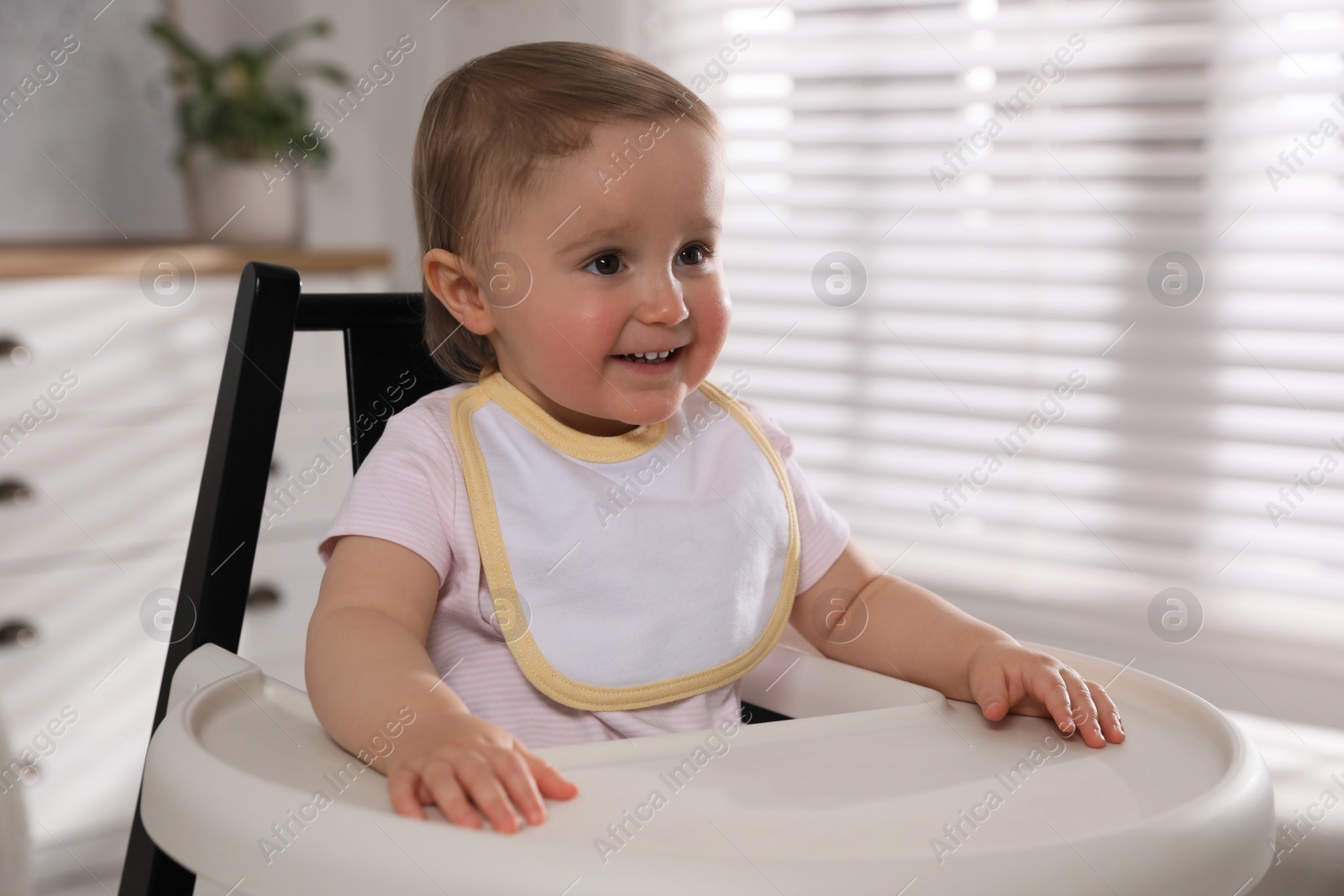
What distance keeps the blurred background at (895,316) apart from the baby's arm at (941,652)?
2.13ft

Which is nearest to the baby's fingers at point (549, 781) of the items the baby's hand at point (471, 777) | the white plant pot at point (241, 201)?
the baby's hand at point (471, 777)

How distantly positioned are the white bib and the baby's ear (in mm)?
47

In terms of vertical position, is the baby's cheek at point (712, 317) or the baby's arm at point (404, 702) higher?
the baby's cheek at point (712, 317)

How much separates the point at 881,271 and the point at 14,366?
52.5 inches

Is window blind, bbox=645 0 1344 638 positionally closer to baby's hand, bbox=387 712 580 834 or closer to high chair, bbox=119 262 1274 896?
high chair, bbox=119 262 1274 896

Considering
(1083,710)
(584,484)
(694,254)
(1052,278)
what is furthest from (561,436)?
(1052,278)

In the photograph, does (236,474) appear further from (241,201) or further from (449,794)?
(241,201)

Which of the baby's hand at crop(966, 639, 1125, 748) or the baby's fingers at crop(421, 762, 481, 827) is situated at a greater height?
the baby's fingers at crop(421, 762, 481, 827)

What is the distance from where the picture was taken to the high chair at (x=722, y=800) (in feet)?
1.53

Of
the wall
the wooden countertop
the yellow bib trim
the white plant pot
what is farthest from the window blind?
the yellow bib trim

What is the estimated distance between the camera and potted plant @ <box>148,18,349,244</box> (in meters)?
2.19

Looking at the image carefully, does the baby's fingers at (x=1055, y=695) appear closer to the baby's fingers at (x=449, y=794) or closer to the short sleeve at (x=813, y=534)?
the short sleeve at (x=813, y=534)

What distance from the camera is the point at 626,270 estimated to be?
758 mm

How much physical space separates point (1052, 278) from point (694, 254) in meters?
1.06
